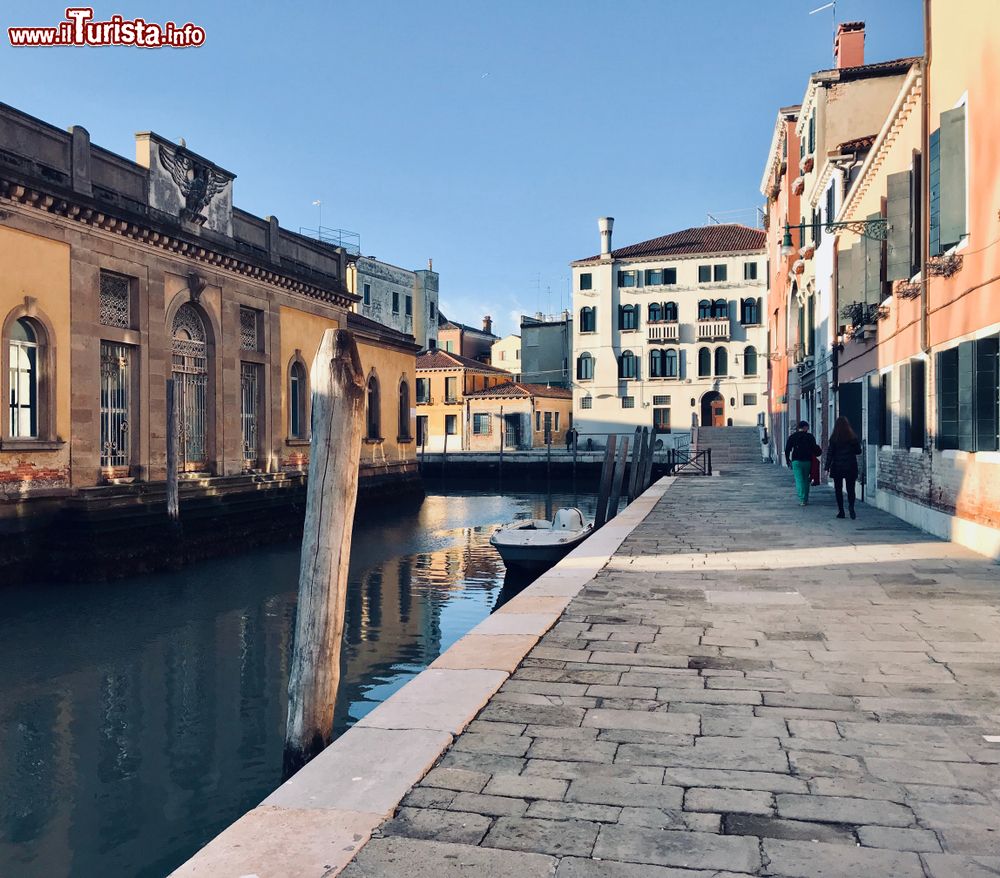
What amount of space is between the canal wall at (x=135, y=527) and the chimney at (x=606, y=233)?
102 feet

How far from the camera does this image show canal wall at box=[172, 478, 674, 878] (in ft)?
9.17

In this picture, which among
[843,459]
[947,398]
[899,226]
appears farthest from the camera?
[843,459]

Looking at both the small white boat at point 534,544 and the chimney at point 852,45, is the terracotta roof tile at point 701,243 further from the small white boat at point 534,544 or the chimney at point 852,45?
the small white boat at point 534,544

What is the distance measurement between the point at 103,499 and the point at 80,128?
18.8 feet

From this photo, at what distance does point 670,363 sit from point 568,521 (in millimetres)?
33629

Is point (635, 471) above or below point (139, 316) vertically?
below

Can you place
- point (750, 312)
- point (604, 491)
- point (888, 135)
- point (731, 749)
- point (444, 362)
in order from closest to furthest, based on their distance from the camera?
point (731, 749) < point (888, 135) < point (604, 491) < point (750, 312) < point (444, 362)

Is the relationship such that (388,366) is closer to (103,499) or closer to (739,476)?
(739,476)

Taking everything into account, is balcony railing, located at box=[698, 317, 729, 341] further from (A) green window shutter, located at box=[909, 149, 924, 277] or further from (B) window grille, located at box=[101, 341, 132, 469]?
(B) window grille, located at box=[101, 341, 132, 469]

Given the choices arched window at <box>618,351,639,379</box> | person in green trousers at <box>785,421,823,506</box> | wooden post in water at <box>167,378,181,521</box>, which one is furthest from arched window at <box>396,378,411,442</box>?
arched window at <box>618,351,639,379</box>

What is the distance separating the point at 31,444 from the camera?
13141 millimetres

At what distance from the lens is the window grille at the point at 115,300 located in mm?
15375

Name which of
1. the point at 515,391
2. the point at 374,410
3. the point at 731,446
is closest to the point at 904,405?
the point at 374,410

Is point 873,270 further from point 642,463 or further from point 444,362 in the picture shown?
point 444,362
